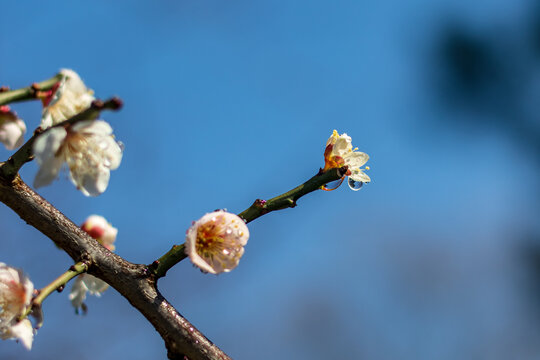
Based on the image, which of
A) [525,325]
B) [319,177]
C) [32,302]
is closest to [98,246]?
[32,302]

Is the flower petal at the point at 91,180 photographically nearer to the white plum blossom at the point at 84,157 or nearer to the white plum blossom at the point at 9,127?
the white plum blossom at the point at 84,157

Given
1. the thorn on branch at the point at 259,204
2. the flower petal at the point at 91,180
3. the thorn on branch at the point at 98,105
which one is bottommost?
the thorn on branch at the point at 98,105

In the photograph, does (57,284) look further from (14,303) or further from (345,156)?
(345,156)

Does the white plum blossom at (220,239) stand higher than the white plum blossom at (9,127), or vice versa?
the white plum blossom at (220,239)

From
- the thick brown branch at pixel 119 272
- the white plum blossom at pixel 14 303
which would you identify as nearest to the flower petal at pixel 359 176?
the thick brown branch at pixel 119 272

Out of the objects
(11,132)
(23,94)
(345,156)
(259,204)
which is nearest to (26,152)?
(11,132)

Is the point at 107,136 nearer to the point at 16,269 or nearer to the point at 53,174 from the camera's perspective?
the point at 53,174
